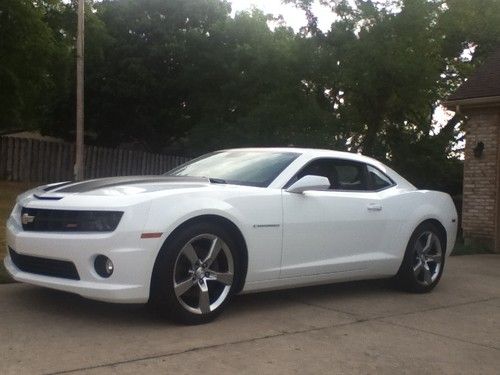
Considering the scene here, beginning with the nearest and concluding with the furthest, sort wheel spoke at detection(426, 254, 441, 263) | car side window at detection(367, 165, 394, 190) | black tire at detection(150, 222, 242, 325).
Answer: black tire at detection(150, 222, 242, 325)
car side window at detection(367, 165, 394, 190)
wheel spoke at detection(426, 254, 441, 263)

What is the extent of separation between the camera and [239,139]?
898 inches

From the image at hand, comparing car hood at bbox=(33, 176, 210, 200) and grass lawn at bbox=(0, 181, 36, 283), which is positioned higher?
car hood at bbox=(33, 176, 210, 200)

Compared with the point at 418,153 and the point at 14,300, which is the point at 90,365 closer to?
the point at 14,300

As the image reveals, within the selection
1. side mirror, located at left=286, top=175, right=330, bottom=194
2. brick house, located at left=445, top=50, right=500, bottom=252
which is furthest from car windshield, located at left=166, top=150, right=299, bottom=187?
brick house, located at left=445, top=50, right=500, bottom=252

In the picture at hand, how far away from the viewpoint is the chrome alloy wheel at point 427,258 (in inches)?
274

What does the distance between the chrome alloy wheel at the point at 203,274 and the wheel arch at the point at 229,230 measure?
12 cm

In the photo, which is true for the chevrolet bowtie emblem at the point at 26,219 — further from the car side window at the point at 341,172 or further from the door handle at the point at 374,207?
the door handle at the point at 374,207

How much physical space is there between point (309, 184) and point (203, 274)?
126cm

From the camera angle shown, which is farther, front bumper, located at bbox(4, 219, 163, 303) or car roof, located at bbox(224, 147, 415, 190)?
car roof, located at bbox(224, 147, 415, 190)

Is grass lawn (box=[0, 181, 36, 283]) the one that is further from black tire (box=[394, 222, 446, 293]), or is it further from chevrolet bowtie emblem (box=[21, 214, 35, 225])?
black tire (box=[394, 222, 446, 293])

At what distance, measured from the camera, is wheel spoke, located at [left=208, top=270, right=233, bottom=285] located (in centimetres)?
514

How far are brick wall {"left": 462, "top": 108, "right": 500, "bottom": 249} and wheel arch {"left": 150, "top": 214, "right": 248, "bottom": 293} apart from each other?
334 inches

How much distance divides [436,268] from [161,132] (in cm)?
2281

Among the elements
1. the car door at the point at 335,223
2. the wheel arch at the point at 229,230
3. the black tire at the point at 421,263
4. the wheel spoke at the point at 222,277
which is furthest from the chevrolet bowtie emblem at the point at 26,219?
the black tire at the point at 421,263
